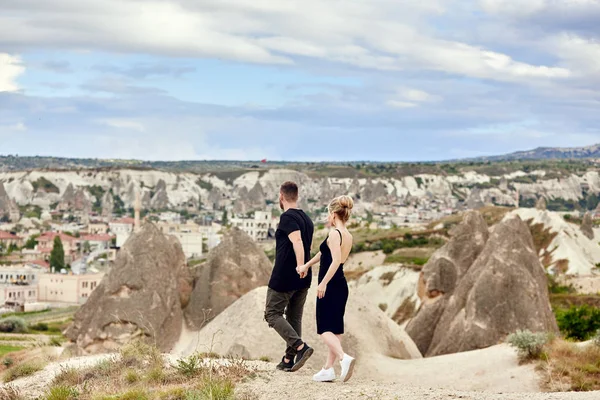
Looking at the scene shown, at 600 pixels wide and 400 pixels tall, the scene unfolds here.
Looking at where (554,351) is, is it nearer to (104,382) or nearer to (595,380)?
(595,380)

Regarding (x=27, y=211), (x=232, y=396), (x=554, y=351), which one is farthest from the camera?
(x=27, y=211)

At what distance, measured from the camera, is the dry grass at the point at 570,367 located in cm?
1355

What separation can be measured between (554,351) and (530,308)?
4.07 meters

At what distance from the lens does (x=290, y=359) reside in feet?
34.6

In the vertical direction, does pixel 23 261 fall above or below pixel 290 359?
below

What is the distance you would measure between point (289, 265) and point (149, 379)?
208 centimetres

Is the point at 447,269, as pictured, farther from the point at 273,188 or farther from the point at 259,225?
the point at 273,188

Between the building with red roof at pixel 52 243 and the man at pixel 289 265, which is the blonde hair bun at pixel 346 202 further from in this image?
the building with red roof at pixel 52 243

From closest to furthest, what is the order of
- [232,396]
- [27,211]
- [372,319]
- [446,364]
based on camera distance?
[232,396], [446,364], [372,319], [27,211]

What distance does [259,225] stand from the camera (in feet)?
396

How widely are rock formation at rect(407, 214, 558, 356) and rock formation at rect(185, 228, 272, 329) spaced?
3.92 m

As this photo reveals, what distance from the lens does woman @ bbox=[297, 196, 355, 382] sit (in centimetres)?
991

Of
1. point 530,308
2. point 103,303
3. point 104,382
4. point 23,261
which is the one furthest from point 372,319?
point 23,261

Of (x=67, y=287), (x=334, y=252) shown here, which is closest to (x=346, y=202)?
(x=334, y=252)
